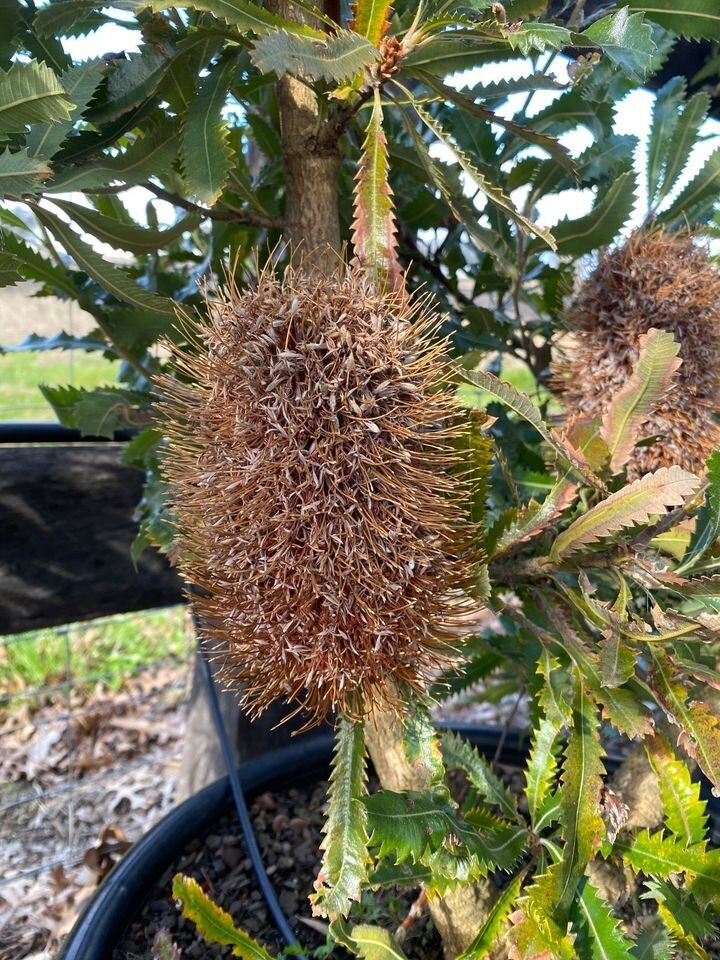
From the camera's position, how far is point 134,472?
1.11m

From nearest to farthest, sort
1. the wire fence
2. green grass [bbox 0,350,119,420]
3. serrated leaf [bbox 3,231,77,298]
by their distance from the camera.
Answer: serrated leaf [bbox 3,231,77,298] → the wire fence → green grass [bbox 0,350,119,420]

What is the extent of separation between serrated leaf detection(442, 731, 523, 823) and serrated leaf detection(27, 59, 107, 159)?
61cm

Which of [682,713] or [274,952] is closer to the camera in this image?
[682,713]

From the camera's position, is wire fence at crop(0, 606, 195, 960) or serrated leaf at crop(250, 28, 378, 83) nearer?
serrated leaf at crop(250, 28, 378, 83)

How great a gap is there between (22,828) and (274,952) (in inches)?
40.5

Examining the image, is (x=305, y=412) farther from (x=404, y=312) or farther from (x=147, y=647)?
(x=147, y=647)

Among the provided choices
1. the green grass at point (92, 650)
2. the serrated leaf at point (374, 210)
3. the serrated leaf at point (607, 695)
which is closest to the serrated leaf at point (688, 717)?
the serrated leaf at point (607, 695)

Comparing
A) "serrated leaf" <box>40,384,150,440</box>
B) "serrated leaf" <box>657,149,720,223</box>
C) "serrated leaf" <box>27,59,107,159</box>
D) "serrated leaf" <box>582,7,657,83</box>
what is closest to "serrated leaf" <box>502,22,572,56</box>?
"serrated leaf" <box>582,7,657,83</box>

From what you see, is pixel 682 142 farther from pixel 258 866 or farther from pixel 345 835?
pixel 258 866

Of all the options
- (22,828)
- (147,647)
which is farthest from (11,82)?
(147,647)

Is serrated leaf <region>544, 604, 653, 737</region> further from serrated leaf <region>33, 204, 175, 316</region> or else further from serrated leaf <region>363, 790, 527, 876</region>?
serrated leaf <region>33, 204, 175, 316</region>

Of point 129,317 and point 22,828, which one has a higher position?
point 129,317

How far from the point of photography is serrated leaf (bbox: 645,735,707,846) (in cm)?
62

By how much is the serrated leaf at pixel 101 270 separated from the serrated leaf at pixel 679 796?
58 centimetres
